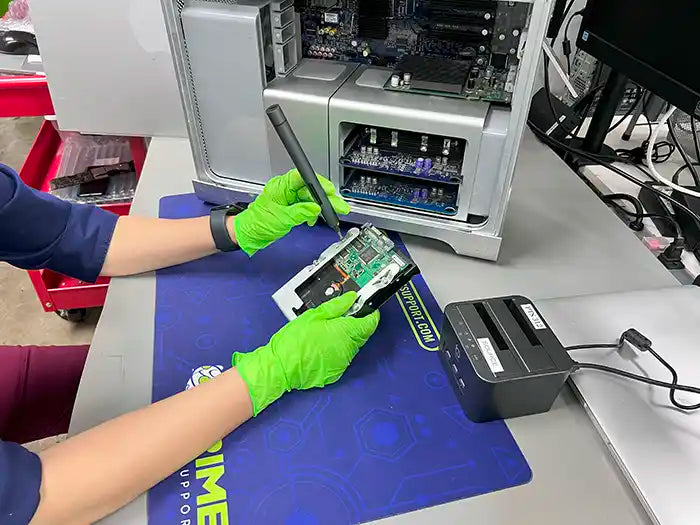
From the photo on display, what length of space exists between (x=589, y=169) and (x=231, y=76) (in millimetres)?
782

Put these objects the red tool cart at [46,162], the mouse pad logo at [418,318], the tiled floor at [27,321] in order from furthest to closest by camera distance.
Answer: the tiled floor at [27,321] → the red tool cart at [46,162] → the mouse pad logo at [418,318]

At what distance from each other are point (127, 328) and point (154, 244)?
15 centimetres

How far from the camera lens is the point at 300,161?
2.57 ft

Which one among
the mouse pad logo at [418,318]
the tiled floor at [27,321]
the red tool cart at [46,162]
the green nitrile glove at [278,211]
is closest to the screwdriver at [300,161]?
the green nitrile glove at [278,211]

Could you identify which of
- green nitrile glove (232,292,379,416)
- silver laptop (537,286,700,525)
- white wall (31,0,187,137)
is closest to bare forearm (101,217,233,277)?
green nitrile glove (232,292,379,416)

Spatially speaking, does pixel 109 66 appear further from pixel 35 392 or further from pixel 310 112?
pixel 35 392

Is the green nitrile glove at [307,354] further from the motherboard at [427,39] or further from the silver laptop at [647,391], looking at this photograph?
the motherboard at [427,39]

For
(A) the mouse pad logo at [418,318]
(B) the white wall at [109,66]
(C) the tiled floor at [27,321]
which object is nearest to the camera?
(A) the mouse pad logo at [418,318]

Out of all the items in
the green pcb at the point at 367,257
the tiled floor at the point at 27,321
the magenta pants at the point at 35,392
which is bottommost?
the tiled floor at the point at 27,321

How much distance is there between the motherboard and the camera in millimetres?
825

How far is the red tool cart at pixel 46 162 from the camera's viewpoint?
1.20m

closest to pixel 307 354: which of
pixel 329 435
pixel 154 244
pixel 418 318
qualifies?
pixel 329 435

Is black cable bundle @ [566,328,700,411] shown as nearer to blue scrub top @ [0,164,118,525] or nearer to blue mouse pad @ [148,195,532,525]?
blue mouse pad @ [148,195,532,525]

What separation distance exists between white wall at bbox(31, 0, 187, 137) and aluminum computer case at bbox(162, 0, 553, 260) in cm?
27
